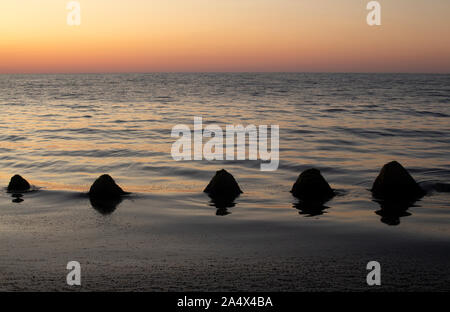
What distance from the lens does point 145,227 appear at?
6.87m

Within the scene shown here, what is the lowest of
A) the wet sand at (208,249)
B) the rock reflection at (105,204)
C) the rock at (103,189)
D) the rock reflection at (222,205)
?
the wet sand at (208,249)

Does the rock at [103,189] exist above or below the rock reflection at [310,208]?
above

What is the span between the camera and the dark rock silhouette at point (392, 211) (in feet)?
23.8

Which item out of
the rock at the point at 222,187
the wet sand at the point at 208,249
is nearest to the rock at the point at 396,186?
the wet sand at the point at 208,249

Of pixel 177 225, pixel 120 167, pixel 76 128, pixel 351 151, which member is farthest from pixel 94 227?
pixel 76 128

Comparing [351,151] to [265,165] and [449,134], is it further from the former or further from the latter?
[449,134]

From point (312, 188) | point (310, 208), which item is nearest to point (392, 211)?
point (310, 208)

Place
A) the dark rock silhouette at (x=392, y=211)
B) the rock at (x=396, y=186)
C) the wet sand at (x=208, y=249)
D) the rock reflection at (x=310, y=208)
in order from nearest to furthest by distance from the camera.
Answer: the wet sand at (x=208, y=249) → the dark rock silhouette at (x=392, y=211) → the rock reflection at (x=310, y=208) → the rock at (x=396, y=186)

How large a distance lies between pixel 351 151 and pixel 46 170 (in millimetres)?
9979

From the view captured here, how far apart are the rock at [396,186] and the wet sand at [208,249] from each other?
92 cm

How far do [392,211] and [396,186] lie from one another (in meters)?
1.18

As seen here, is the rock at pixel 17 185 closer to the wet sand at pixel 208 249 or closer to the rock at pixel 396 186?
the wet sand at pixel 208 249

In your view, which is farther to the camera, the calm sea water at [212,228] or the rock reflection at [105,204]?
the rock reflection at [105,204]
